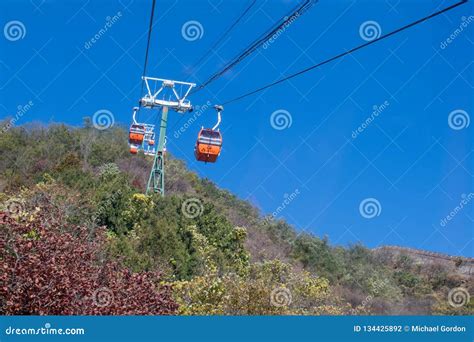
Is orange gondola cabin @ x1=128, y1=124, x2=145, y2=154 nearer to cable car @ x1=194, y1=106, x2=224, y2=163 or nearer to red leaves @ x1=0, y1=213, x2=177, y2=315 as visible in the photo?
cable car @ x1=194, y1=106, x2=224, y2=163

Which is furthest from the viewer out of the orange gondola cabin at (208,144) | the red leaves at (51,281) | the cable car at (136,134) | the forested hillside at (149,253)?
the cable car at (136,134)

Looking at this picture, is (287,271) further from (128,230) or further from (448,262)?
(448,262)

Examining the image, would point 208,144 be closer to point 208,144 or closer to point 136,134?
point 208,144

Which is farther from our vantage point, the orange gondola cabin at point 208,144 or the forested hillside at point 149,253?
the orange gondola cabin at point 208,144

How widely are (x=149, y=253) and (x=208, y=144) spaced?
31.4 ft

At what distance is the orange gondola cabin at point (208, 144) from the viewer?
18438 mm

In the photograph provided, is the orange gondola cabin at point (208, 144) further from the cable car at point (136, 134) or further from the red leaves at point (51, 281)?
the cable car at point (136, 134)

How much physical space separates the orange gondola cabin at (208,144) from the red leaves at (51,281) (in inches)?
279

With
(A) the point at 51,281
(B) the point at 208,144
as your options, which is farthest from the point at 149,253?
(A) the point at 51,281

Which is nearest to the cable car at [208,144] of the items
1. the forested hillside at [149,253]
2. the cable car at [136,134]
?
the forested hillside at [149,253]

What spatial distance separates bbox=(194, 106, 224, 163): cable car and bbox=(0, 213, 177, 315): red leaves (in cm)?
708

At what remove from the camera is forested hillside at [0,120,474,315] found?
34.1 ft

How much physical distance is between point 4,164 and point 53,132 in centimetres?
1027

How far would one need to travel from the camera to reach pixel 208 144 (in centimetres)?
1845
